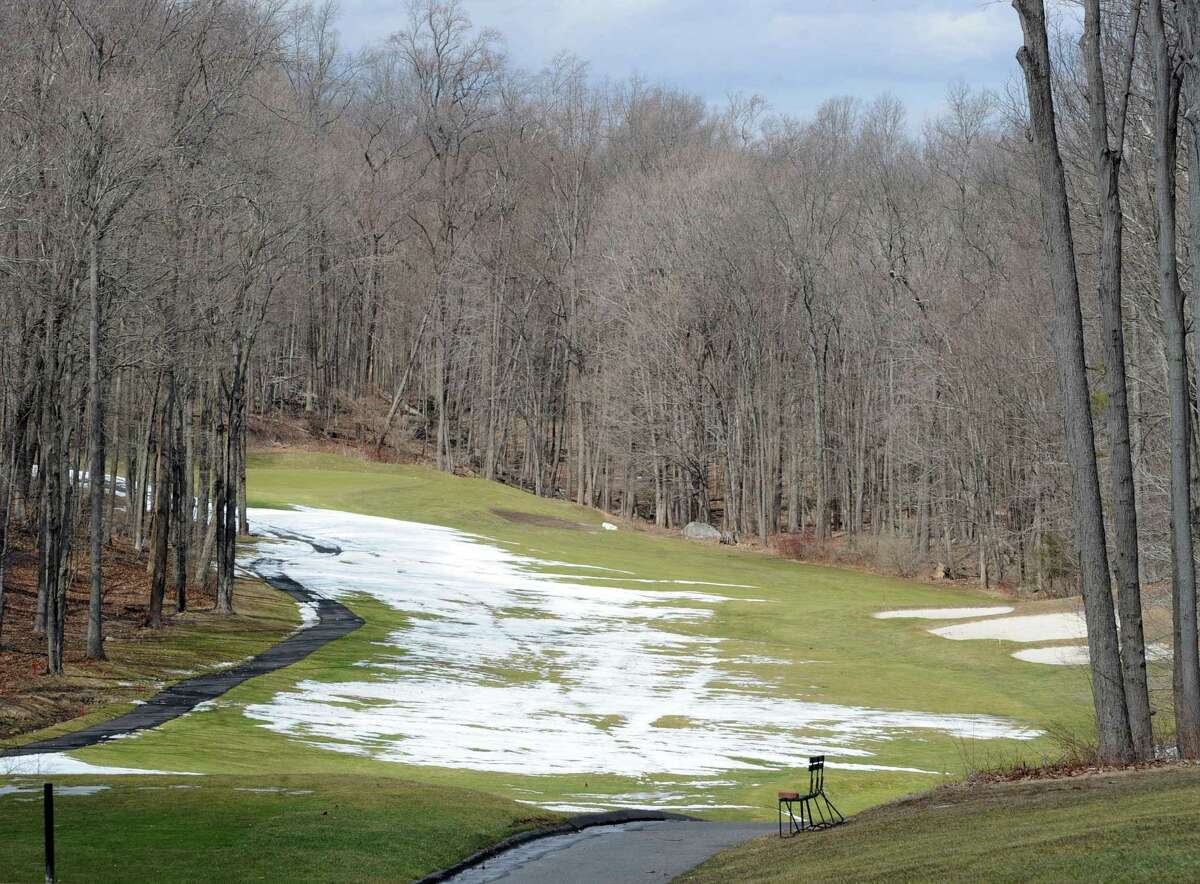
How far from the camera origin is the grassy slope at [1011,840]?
8852mm

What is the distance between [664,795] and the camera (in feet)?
70.1

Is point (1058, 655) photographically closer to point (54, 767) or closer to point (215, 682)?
point (215, 682)

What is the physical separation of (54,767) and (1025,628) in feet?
95.5

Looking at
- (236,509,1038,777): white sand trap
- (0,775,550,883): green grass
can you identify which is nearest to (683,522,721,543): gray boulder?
(236,509,1038,777): white sand trap

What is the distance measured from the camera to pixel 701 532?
208 ft

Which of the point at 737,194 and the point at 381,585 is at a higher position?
the point at 737,194

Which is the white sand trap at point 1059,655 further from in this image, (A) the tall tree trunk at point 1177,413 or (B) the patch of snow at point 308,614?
(B) the patch of snow at point 308,614

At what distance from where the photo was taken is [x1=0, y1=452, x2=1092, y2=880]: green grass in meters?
14.6

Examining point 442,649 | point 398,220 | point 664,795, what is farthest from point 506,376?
point 664,795

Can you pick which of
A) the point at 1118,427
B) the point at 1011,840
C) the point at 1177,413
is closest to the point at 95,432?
the point at 1118,427

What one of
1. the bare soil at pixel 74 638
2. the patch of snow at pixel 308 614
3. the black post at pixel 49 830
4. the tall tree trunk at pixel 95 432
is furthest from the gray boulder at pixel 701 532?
the black post at pixel 49 830

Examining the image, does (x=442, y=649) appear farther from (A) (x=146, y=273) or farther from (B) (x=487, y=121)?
(B) (x=487, y=121)

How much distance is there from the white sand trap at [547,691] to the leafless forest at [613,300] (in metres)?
5.83

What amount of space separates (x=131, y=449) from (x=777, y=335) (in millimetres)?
36882
